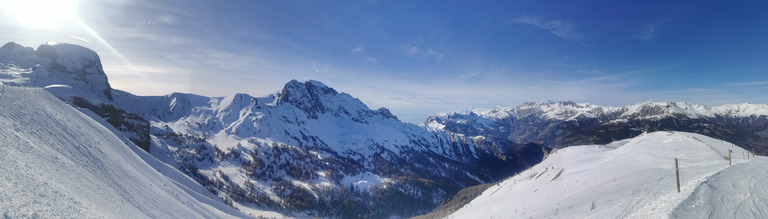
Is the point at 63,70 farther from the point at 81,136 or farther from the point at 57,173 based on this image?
the point at 57,173

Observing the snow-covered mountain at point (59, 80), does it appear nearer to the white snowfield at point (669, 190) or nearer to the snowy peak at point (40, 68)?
the snowy peak at point (40, 68)

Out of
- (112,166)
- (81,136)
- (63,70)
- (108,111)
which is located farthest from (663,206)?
(63,70)

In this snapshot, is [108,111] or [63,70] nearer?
[108,111]

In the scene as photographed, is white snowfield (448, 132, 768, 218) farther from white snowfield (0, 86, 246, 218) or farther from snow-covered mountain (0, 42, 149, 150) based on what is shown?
snow-covered mountain (0, 42, 149, 150)

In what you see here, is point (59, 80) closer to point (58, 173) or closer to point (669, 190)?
point (58, 173)

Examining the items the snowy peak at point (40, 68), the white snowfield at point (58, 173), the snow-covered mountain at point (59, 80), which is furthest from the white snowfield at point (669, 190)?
the snowy peak at point (40, 68)

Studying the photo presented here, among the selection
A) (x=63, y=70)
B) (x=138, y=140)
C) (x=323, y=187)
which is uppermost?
(x=63, y=70)

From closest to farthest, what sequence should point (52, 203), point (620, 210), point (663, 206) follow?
point (52, 203), point (663, 206), point (620, 210)

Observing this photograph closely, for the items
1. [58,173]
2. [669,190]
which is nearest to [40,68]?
[58,173]

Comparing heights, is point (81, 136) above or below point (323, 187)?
above

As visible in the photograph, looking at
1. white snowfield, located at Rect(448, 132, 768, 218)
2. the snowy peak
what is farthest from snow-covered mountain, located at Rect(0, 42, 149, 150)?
white snowfield, located at Rect(448, 132, 768, 218)
